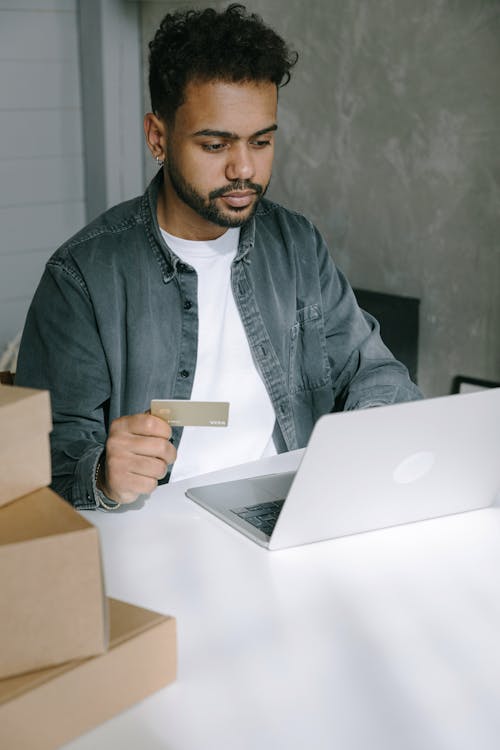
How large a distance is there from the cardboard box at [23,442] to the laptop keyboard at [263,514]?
0.44 meters

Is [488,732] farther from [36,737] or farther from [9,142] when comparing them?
[9,142]

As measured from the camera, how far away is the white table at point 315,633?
2.76ft

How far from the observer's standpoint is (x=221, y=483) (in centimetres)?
140

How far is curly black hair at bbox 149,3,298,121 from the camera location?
5.47 feet

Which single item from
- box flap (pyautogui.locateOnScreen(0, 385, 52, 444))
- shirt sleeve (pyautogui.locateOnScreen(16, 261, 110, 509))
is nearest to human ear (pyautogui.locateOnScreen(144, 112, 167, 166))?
shirt sleeve (pyautogui.locateOnScreen(16, 261, 110, 509))

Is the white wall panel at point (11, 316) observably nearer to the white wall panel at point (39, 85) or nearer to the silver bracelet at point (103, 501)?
the white wall panel at point (39, 85)

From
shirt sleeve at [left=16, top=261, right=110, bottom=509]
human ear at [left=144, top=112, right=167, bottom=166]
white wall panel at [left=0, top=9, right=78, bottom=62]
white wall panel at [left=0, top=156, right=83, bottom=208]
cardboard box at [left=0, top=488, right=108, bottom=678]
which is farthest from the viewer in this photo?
white wall panel at [left=0, top=156, right=83, bottom=208]

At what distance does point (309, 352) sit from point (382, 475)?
27.6 inches

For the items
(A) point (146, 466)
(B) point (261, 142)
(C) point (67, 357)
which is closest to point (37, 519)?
(A) point (146, 466)

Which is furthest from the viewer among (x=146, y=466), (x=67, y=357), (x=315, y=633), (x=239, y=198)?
(x=239, y=198)

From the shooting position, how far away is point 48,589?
796mm

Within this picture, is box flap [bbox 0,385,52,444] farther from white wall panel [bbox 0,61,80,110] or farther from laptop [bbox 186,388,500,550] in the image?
white wall panel [bbox 0,61,80,110]

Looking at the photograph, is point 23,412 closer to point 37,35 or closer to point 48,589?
point 48,589

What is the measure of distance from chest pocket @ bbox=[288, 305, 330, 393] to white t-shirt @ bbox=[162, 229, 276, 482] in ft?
0.39
